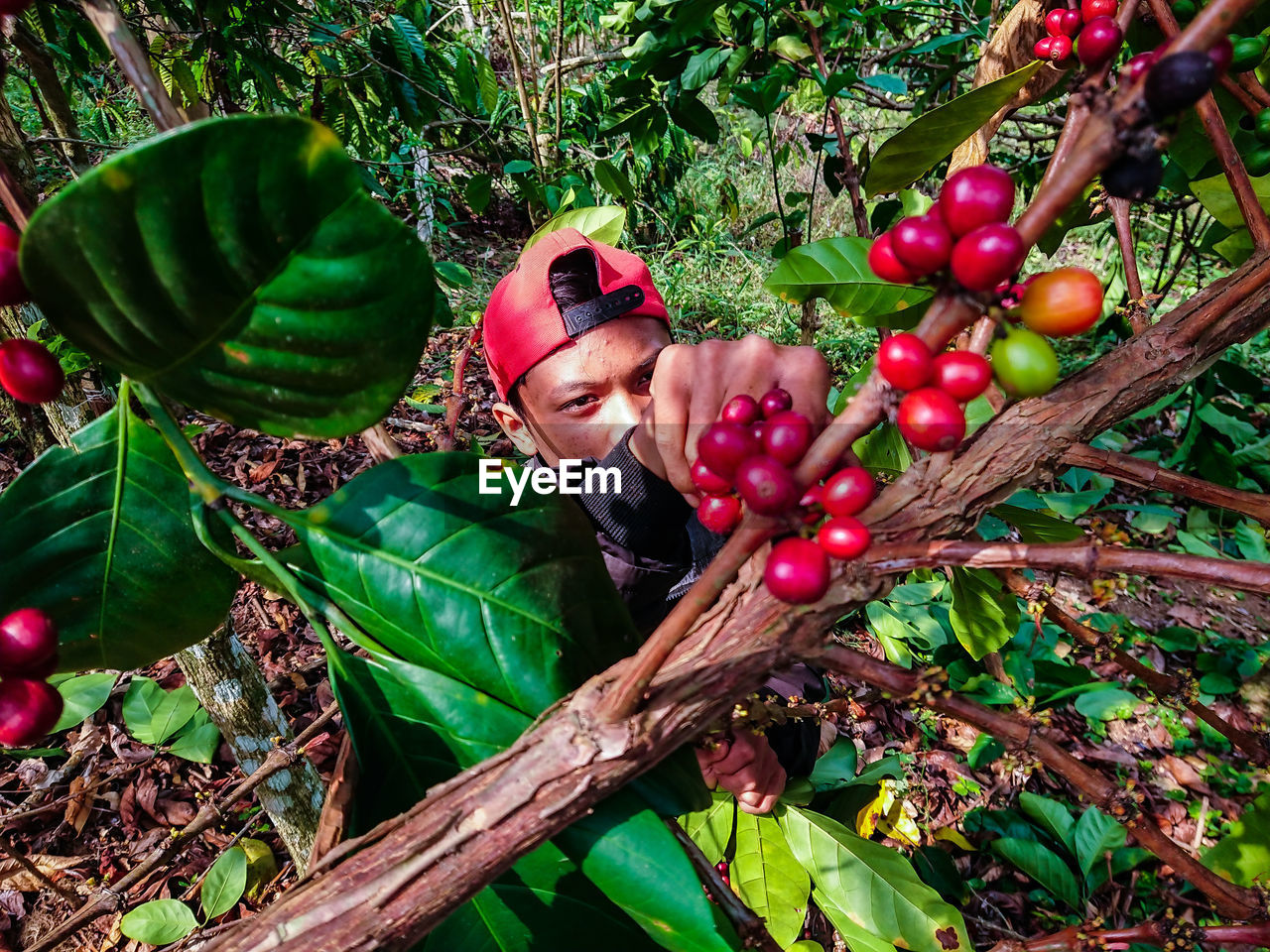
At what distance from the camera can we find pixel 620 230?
1.67 metres

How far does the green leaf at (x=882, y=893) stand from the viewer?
3.76ft

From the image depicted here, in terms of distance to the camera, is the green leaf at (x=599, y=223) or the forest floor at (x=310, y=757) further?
the green leaf at (x=599, y=223)

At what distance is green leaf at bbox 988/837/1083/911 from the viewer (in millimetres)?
1589

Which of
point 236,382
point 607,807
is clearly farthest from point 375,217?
point 607,807

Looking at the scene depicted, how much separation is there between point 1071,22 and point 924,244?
0.65m

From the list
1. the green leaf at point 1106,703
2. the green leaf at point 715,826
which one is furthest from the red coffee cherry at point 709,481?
the green leaf at point 1106,703

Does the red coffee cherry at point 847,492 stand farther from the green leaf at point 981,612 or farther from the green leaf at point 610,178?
the green leaf at point 610,178

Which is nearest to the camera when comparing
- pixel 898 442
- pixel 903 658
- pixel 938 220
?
pixel 938 220

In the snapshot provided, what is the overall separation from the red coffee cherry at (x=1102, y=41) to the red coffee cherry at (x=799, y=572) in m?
0.52

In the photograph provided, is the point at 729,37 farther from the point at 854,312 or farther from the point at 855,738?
the point at 855,738

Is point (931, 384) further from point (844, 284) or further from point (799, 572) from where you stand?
point (844, 284)

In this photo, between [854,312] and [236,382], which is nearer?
[236,382]

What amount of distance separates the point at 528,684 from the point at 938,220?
0.39 metres

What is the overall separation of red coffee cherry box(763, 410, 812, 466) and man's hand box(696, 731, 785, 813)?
76cm
